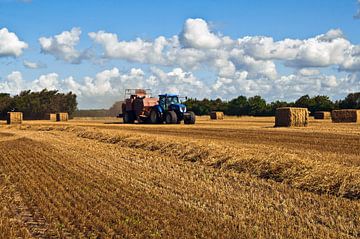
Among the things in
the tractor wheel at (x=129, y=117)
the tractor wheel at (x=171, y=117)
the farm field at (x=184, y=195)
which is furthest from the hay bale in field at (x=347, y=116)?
the farm field at (x=184, y=195)

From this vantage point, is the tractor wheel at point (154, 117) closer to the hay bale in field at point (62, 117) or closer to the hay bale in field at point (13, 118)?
the hay bale in field at point (13, 118)

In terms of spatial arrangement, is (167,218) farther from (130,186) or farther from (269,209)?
(130,186)

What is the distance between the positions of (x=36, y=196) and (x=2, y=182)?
7.61 ft

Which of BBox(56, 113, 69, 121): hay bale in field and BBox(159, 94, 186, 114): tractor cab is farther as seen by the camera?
BBox(56, 113, 69, 121): hay bale in field

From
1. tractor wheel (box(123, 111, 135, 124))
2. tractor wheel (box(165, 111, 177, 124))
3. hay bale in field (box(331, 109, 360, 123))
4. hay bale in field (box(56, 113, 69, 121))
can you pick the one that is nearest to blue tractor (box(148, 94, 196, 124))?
tractor wheel (box(165, 111, 177, 124))

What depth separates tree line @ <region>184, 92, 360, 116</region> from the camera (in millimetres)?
59250

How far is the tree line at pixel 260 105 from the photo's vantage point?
194ft

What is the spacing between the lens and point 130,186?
34.7ft

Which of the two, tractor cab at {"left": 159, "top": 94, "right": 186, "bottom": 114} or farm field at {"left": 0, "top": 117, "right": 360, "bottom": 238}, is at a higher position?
tractor cab at {"left": 159, "top": 94, "right": 186, "bottom": 114}

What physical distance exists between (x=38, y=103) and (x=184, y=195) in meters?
74.9

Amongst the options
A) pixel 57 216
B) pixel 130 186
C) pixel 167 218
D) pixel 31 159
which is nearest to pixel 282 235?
pixel 167 218

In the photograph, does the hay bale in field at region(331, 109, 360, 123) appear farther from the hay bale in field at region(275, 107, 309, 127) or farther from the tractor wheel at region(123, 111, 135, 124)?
the tractor wheel at region(123, 111, 135, 124)

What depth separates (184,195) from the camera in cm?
938

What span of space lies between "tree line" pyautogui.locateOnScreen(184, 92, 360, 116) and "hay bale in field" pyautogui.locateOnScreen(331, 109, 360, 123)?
21958mm
